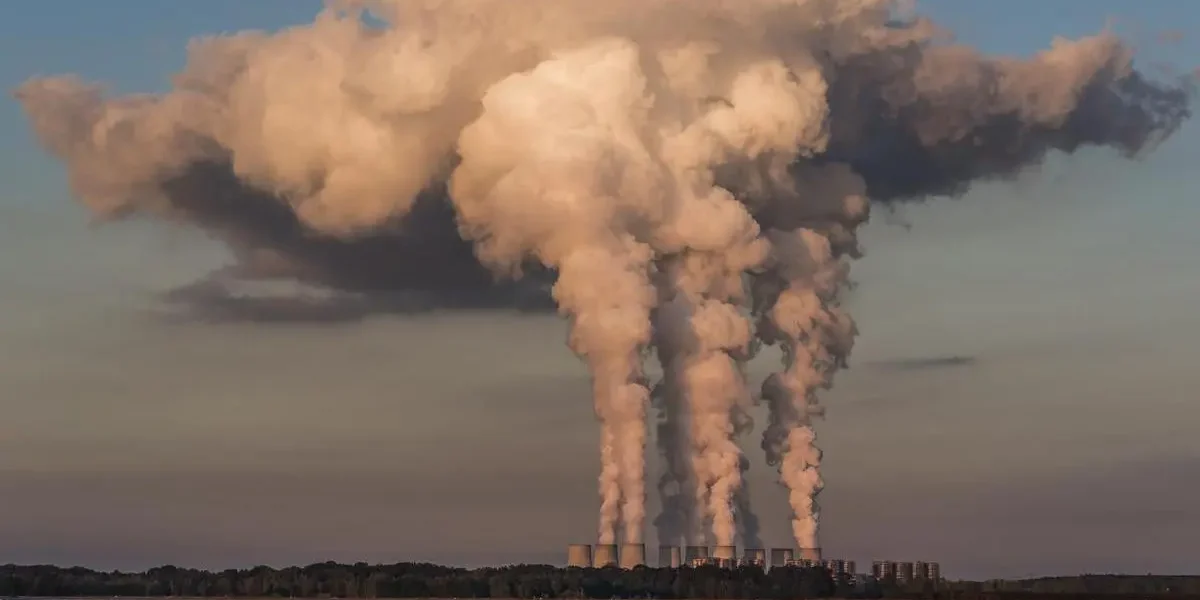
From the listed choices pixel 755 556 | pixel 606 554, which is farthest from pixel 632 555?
pixel 755 556

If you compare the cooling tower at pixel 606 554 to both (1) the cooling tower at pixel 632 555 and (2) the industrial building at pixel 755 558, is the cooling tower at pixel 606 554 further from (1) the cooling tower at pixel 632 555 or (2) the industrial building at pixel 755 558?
(2) the industrial building at pixel 755 558

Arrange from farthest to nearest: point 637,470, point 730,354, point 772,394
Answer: point 772,394, point 730,354, point 637,470

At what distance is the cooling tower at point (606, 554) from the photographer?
159 m

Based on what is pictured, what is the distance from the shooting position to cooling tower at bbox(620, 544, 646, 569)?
156375mm

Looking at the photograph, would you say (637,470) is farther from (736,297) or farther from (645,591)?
(645,591)

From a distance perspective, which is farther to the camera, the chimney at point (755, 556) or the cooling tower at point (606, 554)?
the chimney at point (755, 556)

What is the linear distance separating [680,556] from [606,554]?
16.6 metres

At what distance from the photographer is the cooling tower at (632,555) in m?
156

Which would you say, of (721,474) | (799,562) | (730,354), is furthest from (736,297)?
(799,562)

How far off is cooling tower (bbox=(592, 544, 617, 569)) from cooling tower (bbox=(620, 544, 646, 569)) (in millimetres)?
760

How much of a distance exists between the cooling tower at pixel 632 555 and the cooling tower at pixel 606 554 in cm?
76

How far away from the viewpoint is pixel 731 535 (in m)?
164

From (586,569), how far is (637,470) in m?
39.0

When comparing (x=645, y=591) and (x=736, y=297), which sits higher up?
(x=736, y=297)
